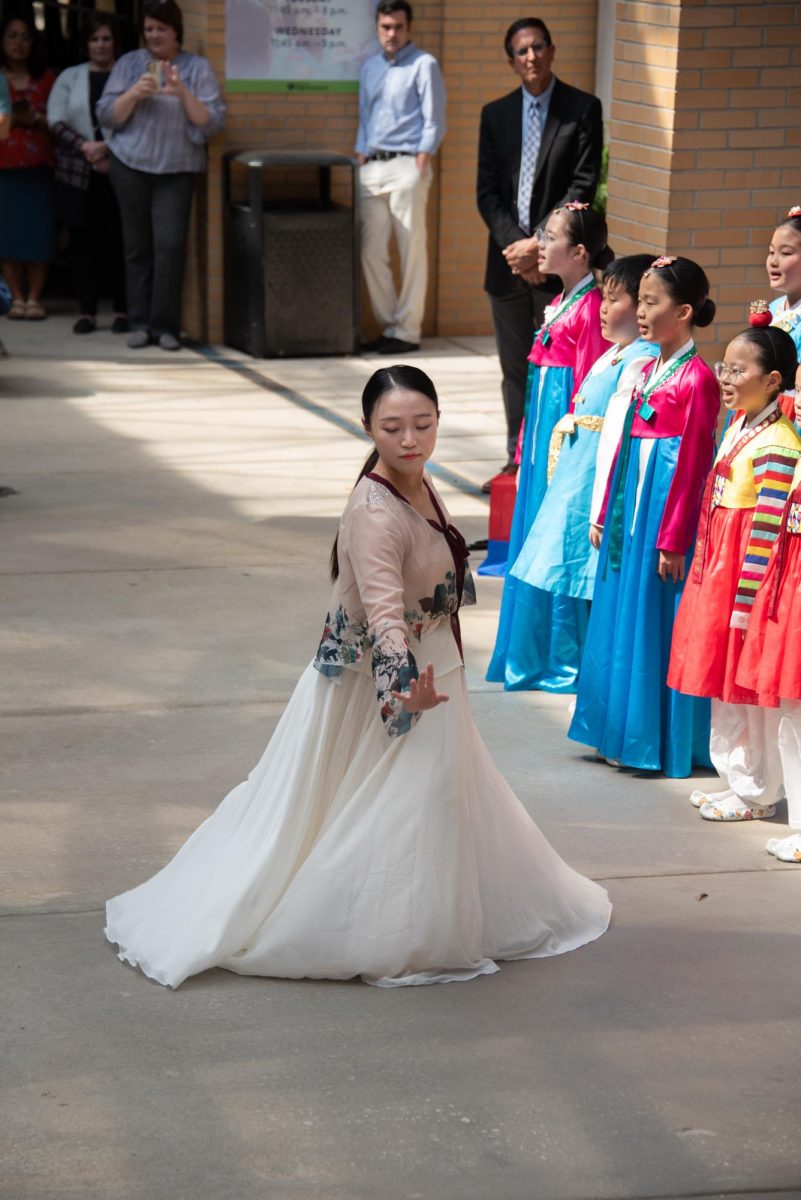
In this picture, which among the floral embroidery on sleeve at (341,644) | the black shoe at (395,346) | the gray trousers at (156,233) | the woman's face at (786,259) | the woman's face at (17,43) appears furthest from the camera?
the black shoe at (395,346)

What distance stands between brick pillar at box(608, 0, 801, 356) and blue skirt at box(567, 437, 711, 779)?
5.22ft

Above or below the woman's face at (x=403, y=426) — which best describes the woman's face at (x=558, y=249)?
above

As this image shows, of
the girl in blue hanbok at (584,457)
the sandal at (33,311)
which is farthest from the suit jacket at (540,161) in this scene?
the sandal at (33,311)

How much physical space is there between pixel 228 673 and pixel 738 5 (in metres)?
3.11

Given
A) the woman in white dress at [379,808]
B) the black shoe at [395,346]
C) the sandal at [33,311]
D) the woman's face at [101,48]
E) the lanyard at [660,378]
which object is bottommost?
the black shoe at [395,346]

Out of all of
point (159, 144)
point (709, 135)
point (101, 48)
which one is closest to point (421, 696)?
point (709, 135)

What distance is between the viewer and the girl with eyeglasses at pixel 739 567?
503 cm

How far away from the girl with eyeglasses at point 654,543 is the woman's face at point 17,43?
8696 mm

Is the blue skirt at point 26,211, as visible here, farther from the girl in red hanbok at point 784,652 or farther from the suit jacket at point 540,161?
the girl in red hanbok at point 784,652

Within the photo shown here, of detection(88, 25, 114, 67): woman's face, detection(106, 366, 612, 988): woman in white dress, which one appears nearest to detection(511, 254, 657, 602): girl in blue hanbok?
detection(106, 366, 612, 988): woman in white dress

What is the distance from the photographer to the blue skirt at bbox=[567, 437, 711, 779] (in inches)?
215

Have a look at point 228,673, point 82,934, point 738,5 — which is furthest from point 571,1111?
point 738,5

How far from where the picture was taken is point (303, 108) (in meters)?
13.0

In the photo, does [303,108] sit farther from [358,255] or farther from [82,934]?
[82,934]
